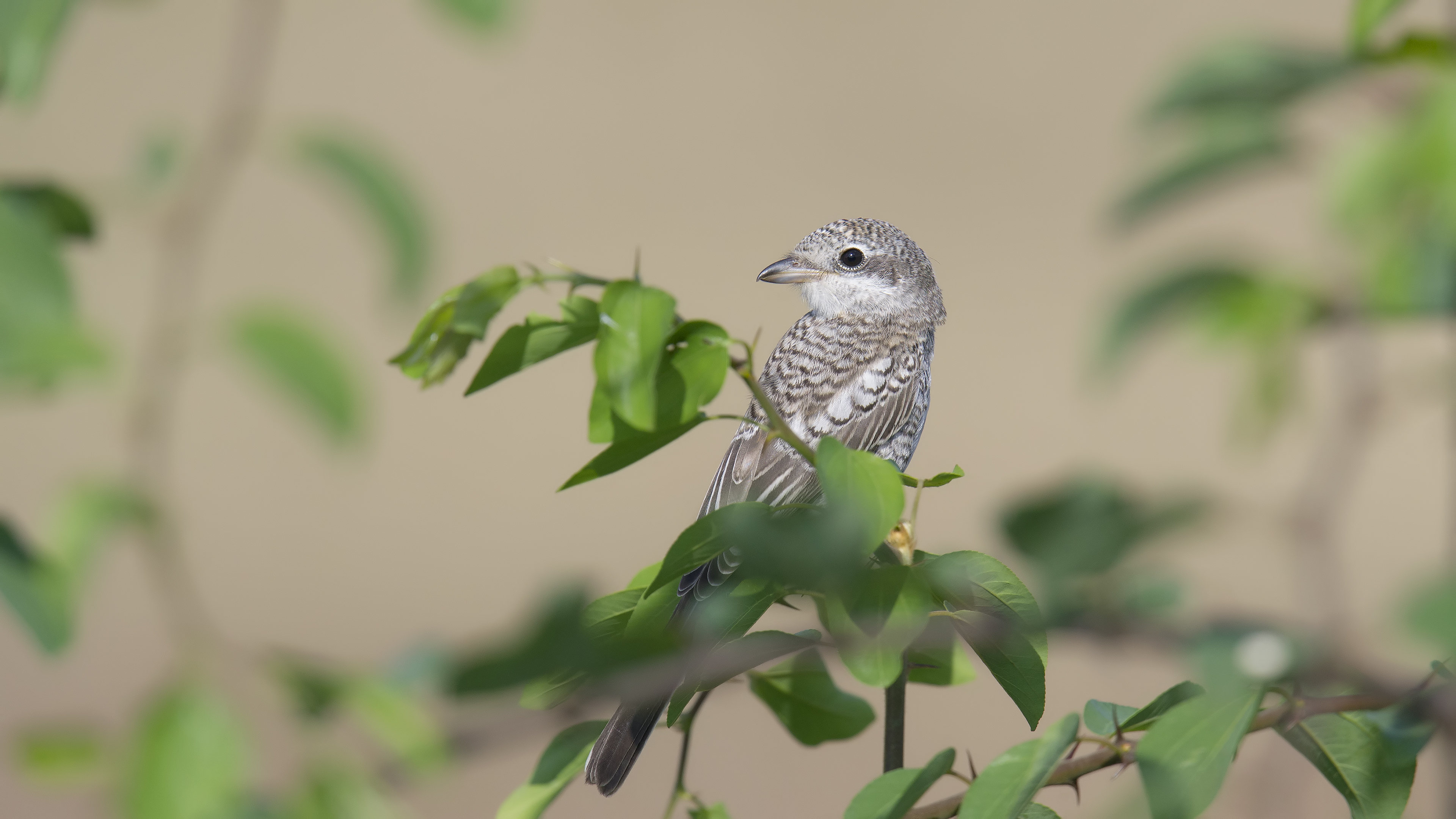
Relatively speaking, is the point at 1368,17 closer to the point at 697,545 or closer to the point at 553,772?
the point at 697,545

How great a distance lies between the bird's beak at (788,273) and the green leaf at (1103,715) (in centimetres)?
108

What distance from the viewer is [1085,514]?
1.64ft

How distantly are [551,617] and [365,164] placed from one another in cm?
31

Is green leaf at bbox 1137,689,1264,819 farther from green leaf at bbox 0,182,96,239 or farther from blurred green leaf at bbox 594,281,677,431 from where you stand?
green leaf at bbox 0,182,96,239

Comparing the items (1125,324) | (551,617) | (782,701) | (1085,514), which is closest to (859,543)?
(1085,514)

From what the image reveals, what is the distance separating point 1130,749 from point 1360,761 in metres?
0.15

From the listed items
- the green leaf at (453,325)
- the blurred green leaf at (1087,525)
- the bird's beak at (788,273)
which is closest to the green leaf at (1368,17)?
the blurred green leaf at (1087,525)

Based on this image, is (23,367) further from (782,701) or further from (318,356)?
(782,701)

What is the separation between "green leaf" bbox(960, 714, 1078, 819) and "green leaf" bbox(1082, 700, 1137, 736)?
16cm

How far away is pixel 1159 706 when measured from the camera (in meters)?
0.69

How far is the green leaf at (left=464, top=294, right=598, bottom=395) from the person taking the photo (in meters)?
0.61

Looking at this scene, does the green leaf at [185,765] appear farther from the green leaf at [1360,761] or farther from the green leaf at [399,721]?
the green leaf at [1360,761]

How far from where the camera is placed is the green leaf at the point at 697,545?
0.61 m

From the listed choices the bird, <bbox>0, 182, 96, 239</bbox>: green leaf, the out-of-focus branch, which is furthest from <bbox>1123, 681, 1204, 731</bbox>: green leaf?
the bird
